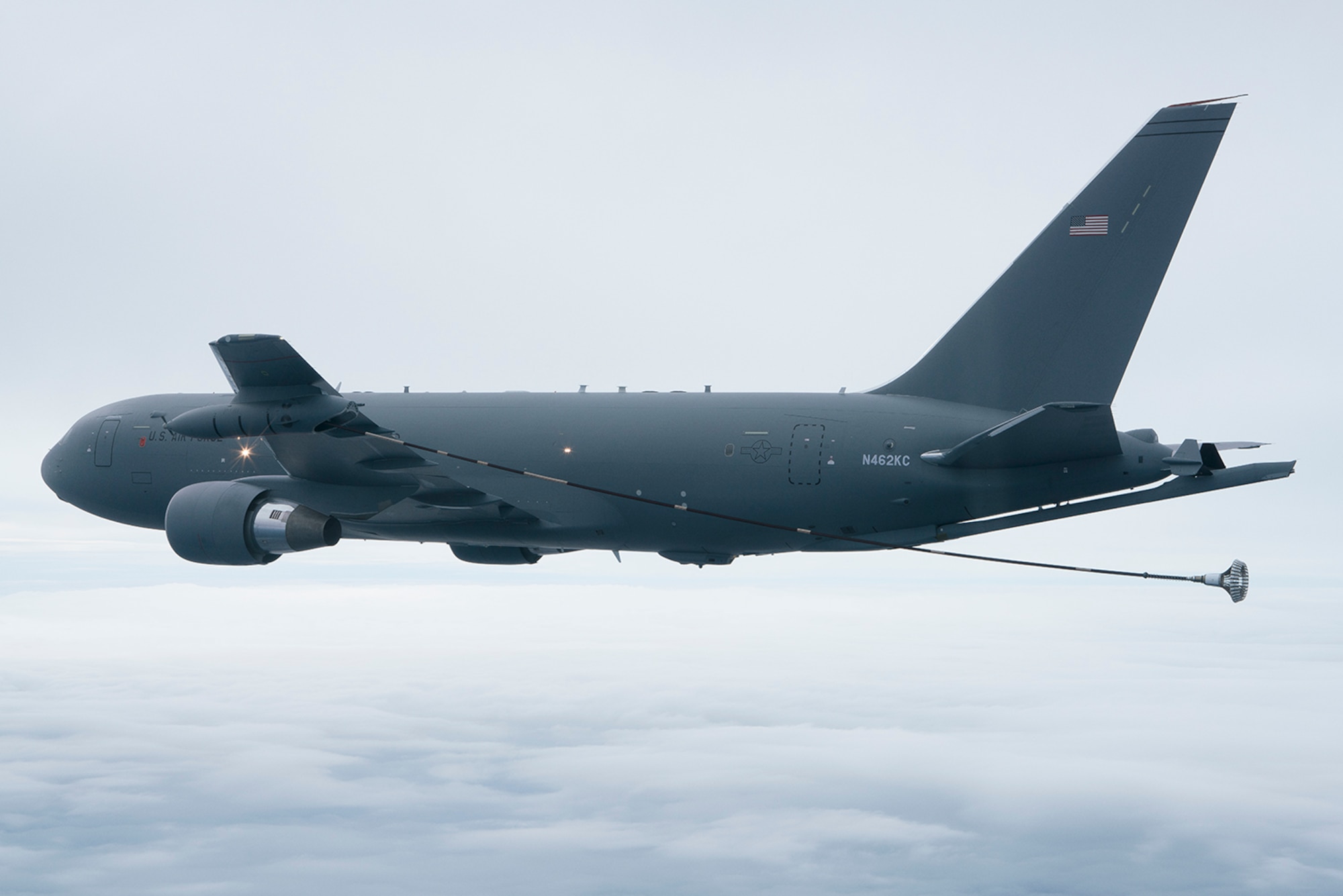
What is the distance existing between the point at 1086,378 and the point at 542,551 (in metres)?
12.8

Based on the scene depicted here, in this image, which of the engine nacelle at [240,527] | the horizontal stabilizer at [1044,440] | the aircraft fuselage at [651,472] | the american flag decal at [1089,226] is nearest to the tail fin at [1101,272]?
the american flag decal at [1089,226]

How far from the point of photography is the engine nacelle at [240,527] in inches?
852

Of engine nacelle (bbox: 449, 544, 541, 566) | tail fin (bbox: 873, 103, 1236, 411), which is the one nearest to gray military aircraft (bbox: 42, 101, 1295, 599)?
tail fin (bbox: 873, 103, 1236, 411)

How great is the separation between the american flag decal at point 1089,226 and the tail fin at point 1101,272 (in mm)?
16

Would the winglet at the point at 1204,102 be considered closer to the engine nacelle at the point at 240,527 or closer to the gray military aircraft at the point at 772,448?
the gray military aircraft at the point at 772,448

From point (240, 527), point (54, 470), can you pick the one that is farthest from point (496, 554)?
point (54, 470)

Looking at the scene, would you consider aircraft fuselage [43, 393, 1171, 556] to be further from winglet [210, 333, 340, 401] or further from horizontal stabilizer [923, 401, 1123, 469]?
winglet [210, 333, 340, 401]

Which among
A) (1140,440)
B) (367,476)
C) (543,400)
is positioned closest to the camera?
(1140,440)

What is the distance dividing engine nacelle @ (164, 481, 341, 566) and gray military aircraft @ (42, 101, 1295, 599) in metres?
0.04

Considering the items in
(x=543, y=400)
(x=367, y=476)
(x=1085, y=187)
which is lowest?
(x=367, y=476)

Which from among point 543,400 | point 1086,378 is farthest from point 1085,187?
point 543,400

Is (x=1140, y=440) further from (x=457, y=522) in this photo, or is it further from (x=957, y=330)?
(x=457, y=522)

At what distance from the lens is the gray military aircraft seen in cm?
1912

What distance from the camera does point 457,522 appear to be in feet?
77.8
